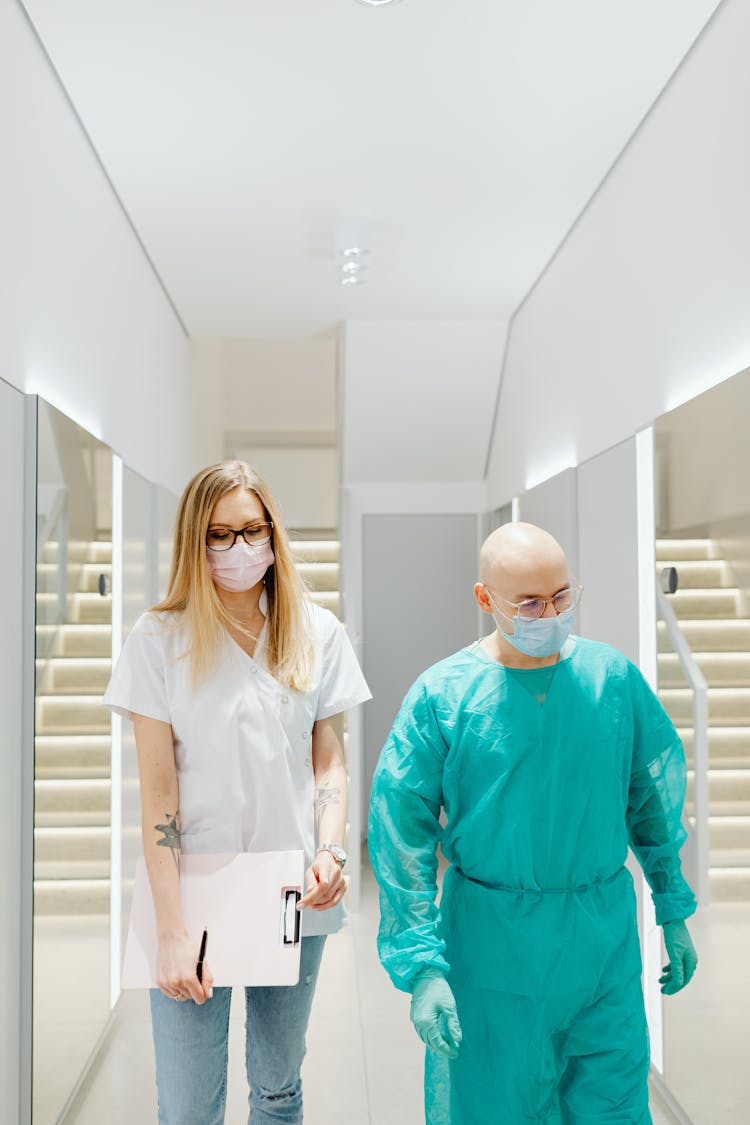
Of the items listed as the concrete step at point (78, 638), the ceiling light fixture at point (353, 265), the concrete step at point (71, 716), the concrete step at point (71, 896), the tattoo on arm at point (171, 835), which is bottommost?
the concrete step at point (71, 896)

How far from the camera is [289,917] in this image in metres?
1.64

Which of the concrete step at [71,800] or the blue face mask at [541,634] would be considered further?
the concrete step at [71,800]

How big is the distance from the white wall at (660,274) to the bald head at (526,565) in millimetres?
846

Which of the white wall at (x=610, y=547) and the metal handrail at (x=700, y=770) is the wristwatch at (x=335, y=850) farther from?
the white wall at (x=610, y=547)

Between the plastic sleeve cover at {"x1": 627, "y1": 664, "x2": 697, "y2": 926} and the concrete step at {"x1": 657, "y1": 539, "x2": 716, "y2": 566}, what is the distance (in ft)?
2.32

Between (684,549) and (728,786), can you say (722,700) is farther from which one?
(684,549)

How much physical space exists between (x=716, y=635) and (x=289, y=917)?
1251 millimetres

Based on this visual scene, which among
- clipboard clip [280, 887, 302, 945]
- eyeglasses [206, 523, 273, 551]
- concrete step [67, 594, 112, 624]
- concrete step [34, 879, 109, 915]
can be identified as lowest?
concrete step [34, 879, 109, 915]

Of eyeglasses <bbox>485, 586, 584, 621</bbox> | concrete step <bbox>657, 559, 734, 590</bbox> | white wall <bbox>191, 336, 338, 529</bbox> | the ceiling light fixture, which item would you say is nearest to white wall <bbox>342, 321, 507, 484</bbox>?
the ceiling light fixture

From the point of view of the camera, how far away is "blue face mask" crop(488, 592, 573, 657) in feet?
5.55

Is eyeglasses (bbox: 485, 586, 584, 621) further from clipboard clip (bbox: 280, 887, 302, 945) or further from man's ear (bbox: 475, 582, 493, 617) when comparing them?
clipboard clip (bbox: 280, 887, 302, 945)

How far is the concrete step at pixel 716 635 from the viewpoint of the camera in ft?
7.30

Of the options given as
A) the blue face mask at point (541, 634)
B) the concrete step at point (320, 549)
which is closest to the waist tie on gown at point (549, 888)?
the blue face mask at point (541, 634)

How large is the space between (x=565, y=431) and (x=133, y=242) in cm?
175
